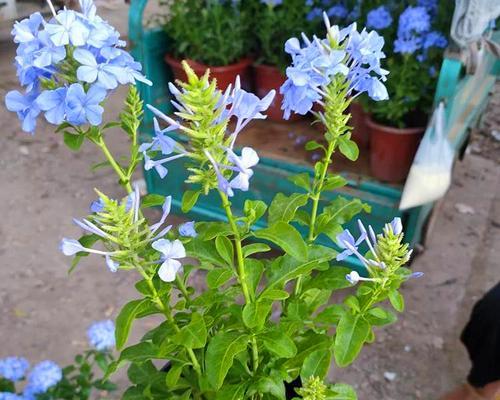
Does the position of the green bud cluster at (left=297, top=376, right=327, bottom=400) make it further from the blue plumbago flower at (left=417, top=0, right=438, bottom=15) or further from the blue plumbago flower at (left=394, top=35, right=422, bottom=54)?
Answer: the blue plumbago flower at (left=417, top=0, right=438, bottom=15)

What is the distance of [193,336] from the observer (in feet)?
2.97

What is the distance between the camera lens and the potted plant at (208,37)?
8.98 feet

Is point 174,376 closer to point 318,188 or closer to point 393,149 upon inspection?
point 318,188

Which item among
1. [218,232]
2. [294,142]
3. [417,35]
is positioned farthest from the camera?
[294,142]

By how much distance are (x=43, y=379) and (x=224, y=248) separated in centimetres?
78

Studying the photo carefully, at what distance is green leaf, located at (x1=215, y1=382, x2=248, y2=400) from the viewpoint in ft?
3.18

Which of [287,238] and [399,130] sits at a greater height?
[287,238]

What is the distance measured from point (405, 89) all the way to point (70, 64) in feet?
5.66

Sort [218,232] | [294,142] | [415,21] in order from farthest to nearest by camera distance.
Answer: [294,142] → [415,21] → [218,232]

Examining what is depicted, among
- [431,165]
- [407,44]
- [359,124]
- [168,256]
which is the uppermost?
[168,256]

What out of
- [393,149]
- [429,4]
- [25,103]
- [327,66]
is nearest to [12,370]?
[25,103]

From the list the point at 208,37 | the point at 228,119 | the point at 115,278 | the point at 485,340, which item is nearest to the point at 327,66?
the point at 228,119

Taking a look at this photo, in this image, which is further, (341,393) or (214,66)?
(214,66)

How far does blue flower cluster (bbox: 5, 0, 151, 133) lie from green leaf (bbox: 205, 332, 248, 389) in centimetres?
38
